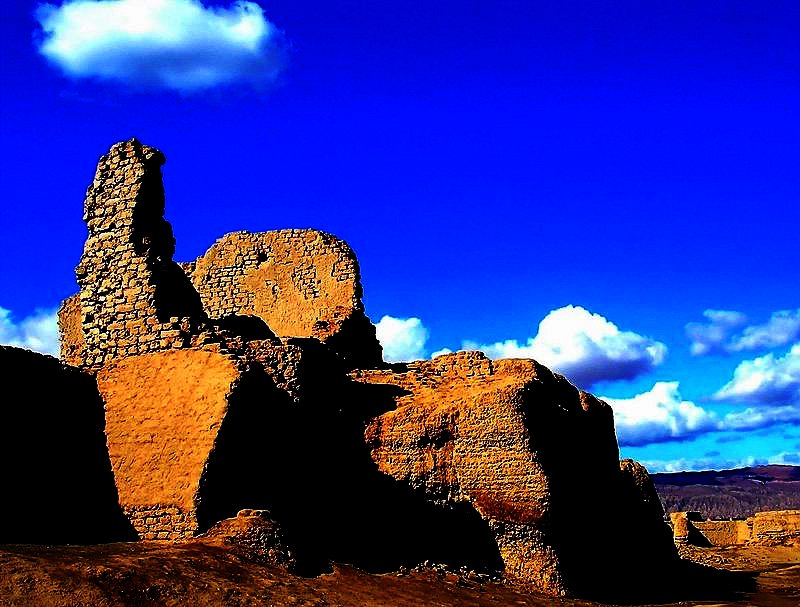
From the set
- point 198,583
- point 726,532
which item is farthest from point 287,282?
point 726,532

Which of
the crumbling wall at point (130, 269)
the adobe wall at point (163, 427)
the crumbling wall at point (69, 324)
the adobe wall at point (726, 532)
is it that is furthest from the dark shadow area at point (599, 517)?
the adobe wall at point (726, 532)

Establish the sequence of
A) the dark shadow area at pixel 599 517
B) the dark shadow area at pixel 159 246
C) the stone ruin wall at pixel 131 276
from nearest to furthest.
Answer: the stone ruin wall at pixel 131 276 < the dark shadow area at pixel 159 246 < the dark shadow area at pixel 599 517

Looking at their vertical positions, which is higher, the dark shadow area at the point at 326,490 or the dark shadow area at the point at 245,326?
the dark shadow area at the point at 245,326

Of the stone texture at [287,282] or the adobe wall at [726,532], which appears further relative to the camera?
the adobe wall at [726,532]

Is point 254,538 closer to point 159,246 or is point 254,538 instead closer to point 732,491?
point 159,246

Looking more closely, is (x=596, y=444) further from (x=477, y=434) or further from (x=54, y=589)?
(x=54, y=589)

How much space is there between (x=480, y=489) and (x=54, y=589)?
21.4ft

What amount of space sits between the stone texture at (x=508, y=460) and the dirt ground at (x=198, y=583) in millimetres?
744

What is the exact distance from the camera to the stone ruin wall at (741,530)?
30.8 meters

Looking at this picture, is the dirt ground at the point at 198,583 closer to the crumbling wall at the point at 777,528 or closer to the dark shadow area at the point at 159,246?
the dark shadow area at the point at 159,246

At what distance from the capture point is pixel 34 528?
11.0 m

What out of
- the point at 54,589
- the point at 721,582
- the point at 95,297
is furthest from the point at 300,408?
the point at 721,582

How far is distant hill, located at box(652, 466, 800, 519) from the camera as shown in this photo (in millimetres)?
107562

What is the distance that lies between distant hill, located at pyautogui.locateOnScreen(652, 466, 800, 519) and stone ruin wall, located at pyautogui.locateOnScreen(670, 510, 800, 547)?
2139 inches
